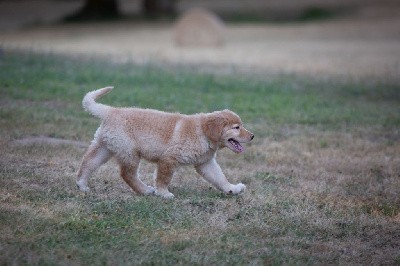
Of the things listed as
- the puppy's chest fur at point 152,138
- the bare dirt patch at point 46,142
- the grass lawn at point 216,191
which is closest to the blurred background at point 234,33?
the grass lawn at point 216,191

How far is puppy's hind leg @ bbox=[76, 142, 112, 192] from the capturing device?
795 cm

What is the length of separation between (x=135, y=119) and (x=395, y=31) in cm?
2154

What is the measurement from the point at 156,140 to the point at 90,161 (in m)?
0.74

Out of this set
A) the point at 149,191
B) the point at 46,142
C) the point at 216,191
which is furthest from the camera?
the point at 46,142

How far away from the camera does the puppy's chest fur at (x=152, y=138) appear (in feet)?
25.5

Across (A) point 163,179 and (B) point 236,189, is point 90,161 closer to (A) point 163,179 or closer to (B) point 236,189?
(A) point 163,179

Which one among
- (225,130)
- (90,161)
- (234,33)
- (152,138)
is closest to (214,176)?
(225,130)

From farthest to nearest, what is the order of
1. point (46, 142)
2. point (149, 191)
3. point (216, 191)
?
point (46, 142) < point (216, 191) < point (149, 191)

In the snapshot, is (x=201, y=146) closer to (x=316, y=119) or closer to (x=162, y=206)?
(x=162, y=206)

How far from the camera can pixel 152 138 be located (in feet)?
25.7

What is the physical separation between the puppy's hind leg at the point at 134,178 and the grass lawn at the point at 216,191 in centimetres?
20

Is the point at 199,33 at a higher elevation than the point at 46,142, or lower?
lower

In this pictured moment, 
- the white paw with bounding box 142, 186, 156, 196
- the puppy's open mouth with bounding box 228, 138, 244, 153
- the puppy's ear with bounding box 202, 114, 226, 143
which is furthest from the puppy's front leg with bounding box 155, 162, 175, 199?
the puppy's open mouth with bounding box 228, 138, 244, 153

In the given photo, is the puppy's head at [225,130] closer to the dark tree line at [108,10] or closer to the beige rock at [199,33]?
the beige rock at [199,33]
